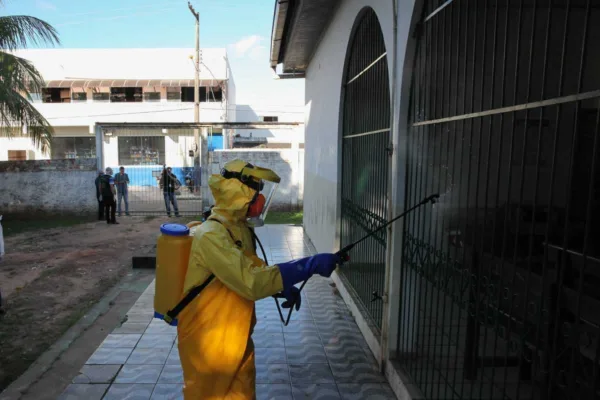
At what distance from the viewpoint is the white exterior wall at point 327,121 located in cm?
537

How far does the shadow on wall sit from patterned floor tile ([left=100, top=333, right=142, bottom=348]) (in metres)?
10.1

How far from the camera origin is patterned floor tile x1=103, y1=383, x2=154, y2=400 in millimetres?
3273

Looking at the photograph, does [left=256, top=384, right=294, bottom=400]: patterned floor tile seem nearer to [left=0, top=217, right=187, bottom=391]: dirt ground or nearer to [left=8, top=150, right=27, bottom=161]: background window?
[left=0, top=217, right=187, bottom=391]: dirt ground

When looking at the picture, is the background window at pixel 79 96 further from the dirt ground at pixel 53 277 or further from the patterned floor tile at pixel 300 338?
the patterned floor tile at pixel 300 338

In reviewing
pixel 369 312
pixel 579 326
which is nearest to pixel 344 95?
pixel 369 312

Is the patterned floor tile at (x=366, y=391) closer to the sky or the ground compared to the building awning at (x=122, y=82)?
closer to the ground

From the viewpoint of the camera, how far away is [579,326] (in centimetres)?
154

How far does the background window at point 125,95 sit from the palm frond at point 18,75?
15.6 meters

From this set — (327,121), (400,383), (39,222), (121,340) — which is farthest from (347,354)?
(39,222)

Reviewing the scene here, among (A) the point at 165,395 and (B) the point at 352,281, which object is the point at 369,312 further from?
(A) the point at 165,395

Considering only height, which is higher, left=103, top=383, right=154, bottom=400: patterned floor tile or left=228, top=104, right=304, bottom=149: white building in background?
left=228, top=104, right=304, bottom=149: white building in background

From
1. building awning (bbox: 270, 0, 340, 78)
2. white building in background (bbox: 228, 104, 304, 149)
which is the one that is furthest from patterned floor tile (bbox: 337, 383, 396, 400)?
white building in background (bbox: 228, 104, 304, 149)

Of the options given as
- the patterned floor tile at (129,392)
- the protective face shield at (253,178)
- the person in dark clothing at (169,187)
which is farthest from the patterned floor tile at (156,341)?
the person in dark clothing at (169,187)

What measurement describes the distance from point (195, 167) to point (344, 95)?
9.75 m
